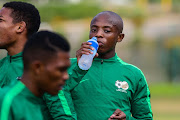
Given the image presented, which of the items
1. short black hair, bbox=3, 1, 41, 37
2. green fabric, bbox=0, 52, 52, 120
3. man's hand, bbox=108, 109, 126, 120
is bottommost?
man's hand, bbox=108, 109, 126, 120

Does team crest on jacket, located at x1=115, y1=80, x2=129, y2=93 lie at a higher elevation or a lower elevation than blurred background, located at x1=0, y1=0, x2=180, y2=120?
higher

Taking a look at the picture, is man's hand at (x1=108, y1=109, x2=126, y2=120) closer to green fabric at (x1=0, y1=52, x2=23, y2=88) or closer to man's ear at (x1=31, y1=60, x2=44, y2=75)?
green fabric at (x1=0, y1=52, x2=23, y2=88)

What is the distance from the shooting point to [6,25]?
3.61 metres

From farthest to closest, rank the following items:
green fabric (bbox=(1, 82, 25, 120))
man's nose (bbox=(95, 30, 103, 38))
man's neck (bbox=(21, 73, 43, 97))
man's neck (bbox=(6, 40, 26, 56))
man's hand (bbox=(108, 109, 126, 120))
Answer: man's nose (bbox=(95, 30, 103, 38))
man's hand (bbox=(108, 109, 126, 120))
man's neck (bbox=(6, 40, 26, 56))
man's neck (bbox=(21, 73, 43, 97))
green fabric (bbox=(1, 82, 25, 120))

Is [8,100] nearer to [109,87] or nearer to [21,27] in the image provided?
[21,27]

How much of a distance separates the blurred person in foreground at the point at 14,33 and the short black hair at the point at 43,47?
2.64ft

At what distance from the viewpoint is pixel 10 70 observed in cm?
354

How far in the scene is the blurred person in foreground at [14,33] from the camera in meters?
3.54

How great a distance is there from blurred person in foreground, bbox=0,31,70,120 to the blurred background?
16.7m

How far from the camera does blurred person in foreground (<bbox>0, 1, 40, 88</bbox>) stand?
11.6 ft

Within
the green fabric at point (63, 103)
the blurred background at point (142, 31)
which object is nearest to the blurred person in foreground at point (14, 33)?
the green fabric at point (63, 103)

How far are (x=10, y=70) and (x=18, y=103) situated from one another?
36.7 inches

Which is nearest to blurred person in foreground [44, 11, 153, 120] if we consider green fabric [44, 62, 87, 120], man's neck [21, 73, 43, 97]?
green fabric [44, 62, 87, 120]

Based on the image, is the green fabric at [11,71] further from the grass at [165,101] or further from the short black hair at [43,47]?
the grass at [165,101]
